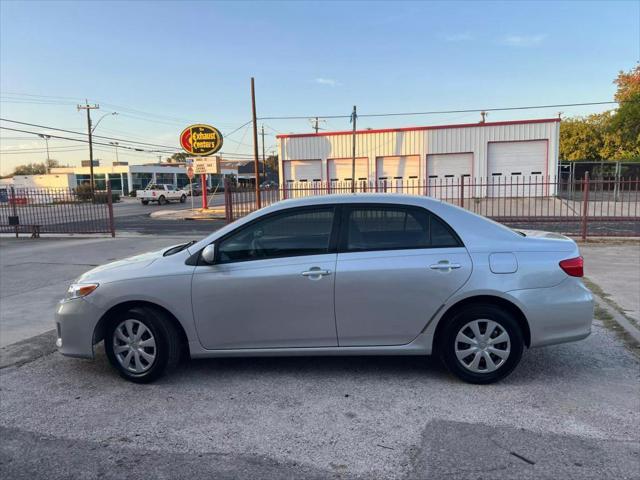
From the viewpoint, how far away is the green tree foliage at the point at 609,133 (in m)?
39.0

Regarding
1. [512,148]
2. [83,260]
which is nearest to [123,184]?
[512,148]

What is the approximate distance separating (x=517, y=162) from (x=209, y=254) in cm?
2818

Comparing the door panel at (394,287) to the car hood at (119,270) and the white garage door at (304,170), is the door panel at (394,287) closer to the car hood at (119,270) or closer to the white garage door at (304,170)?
the car hood at (119,270)

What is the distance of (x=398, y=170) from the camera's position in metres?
31.5

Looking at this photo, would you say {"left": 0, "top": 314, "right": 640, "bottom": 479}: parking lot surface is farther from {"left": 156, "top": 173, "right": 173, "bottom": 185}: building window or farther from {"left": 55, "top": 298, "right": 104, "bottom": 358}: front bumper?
{"left": 156, "top": 173, "right": 173, "bottom": 185}: building window

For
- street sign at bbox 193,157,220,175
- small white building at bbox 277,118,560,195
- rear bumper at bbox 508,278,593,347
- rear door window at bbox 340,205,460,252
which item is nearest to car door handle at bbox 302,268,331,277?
rear door window at bbox 340,205,460,252

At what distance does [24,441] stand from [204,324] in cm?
145

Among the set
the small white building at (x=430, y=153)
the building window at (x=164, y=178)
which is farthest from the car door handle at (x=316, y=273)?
the building window at (x=164, y=178)

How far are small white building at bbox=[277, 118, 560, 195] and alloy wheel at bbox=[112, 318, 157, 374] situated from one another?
24814mm

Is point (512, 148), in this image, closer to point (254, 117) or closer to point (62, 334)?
point (254, 117)

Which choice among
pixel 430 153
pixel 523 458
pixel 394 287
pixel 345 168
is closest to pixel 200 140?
pixel 345 168

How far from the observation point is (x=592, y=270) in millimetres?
9148

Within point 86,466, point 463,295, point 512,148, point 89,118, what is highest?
point 89,118

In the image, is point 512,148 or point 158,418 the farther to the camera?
point 512,148
